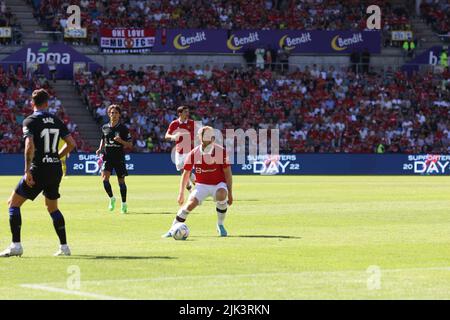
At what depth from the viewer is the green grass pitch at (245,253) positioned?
12383 mm

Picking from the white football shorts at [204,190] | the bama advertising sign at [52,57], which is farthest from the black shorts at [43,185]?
the bama advertising sign at [52,57]

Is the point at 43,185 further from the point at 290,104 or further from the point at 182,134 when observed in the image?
the point at 290,104

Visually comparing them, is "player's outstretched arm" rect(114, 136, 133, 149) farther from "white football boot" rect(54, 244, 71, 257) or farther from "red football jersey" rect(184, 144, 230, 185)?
"white football boot" rect(54, 244, 71, 257)

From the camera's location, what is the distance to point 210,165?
1925 centimetres

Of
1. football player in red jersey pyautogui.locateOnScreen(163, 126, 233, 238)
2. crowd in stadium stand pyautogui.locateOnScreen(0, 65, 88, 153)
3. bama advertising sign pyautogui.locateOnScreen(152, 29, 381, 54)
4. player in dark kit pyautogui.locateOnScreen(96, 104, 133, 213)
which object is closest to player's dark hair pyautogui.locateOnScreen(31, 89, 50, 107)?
football player in red jersey pyautogui.locateOnScreen(163, 126, 233, 238)

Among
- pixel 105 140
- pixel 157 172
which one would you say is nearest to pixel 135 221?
pixel 105 140

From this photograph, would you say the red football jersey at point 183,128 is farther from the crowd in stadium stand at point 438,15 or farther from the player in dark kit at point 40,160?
the crowd in stadium stand at point 438,15

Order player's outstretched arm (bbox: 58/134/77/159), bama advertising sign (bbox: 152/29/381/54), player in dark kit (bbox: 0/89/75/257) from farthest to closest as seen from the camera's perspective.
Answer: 1. bama advertising sign (bbox: 152/29/381/54)
2. player's outstretched arm (bbox: 58/134/77/159)
3. player in dark kit (bbox: 0/89/75/257)

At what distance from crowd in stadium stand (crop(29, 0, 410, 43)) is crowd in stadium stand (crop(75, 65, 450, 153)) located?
3.66m

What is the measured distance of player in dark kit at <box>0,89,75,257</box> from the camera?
15.5 meters

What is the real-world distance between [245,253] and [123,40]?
46.1 m

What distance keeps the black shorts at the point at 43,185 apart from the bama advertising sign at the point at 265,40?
154 ft

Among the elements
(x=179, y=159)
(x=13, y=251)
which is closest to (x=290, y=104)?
(x=179, y=159)
